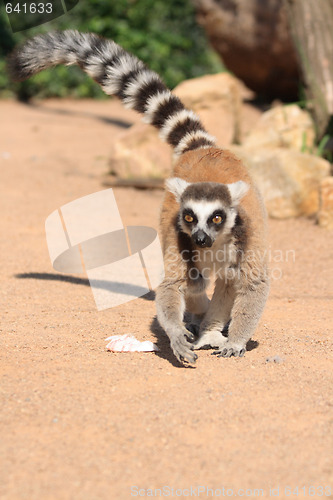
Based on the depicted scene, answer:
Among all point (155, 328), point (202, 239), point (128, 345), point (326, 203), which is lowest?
point (326, 203)

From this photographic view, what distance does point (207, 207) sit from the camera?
12.1 ft

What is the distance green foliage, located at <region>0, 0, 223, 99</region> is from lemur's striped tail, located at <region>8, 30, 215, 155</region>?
9.76 meters

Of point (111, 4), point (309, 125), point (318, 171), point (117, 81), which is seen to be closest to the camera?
point (117, 81)

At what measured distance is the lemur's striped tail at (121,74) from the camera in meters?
4.59

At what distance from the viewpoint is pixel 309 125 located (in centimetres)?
874

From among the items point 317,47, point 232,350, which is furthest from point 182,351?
point 317,47

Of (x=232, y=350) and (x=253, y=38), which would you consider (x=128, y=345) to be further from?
(x=253, y=38)

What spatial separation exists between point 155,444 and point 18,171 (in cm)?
736

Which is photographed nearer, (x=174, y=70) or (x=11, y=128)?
(x=11, y=128)

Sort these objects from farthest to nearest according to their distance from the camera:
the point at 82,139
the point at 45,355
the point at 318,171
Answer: the point at 82,139, the point at 318,171, the point at 45,355

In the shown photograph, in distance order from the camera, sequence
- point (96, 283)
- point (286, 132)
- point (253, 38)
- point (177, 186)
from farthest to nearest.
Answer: point (253, 38) → point (286, 132) → point (96, 283) → point (177, 186)

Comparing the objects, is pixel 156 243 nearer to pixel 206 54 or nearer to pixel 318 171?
pixel 318 171

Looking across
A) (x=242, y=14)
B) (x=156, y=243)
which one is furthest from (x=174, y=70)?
(x=156, y=243)

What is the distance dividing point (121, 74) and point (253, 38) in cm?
828
